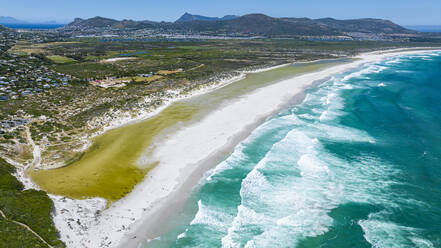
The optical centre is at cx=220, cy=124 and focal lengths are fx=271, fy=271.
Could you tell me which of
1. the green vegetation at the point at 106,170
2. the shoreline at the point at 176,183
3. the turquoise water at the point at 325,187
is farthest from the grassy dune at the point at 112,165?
the turquoise water at the point at 325,187

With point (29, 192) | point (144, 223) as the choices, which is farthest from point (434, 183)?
point (29, 192)

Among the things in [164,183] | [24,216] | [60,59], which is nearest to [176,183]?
[164,183]

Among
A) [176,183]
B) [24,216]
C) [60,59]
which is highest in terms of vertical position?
[60,59]

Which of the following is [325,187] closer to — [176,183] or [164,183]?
[176,183]

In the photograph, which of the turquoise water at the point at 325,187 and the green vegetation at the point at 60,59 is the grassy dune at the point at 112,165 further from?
the green vegetation at the point at 60,59

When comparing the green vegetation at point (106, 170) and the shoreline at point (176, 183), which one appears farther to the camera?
the green vegetation at point (106, 170)

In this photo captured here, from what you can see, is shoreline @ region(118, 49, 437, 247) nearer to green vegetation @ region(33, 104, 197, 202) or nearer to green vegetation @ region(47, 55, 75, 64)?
green vegetation @ region(33, 104, 197, 202)

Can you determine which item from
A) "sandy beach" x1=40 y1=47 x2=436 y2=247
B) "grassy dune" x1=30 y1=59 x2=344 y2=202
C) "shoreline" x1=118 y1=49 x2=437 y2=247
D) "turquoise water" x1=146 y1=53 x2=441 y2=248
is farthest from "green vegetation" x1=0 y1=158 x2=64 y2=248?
"turquoise water" x1=146 y1=53 x2=441 y2=248
